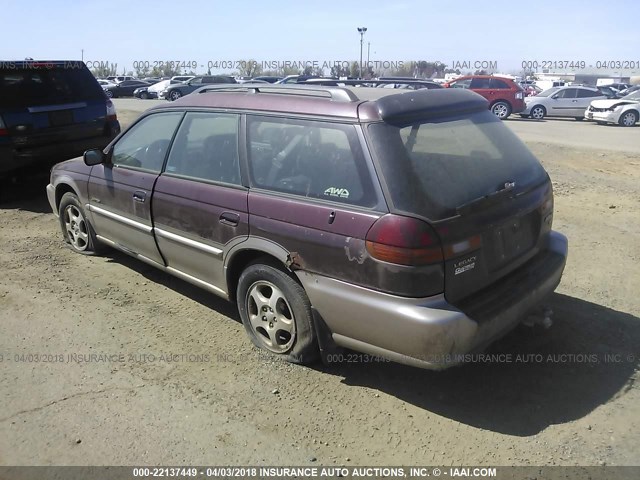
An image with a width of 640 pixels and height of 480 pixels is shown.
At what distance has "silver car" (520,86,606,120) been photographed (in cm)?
2286

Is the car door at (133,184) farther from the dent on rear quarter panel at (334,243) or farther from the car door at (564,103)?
the car door at (564,103)

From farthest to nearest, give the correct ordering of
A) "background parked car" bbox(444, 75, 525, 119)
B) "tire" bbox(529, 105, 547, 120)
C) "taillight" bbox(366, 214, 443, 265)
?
"tire" bbox(529, 105, 547, 120) < "background parked car" bbox(444, 75, 525, 119) < "taillight" bbox(366, 214, 443, 265)

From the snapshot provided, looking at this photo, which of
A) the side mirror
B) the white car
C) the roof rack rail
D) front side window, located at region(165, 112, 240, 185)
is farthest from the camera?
the white car

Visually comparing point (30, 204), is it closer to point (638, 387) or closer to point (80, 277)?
point (80, 277)

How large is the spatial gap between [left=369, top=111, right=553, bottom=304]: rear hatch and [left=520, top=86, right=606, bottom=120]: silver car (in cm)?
2121

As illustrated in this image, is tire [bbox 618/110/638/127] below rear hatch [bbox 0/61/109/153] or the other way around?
below

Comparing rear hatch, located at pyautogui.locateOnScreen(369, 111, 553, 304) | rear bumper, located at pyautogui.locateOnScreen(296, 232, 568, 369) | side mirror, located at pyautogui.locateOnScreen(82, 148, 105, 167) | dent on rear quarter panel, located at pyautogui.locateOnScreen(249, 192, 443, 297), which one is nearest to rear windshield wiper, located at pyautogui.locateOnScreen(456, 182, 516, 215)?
rear hatch, located at pyautogui.locateOnScreen(369, 111, 553, 304)

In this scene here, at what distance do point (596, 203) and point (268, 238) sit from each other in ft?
17.9

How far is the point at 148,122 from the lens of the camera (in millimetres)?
4629

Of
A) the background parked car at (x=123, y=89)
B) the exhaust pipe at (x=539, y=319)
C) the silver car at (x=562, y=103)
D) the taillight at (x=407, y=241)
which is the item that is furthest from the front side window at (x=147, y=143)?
the background parked car at (x=123, y=89)

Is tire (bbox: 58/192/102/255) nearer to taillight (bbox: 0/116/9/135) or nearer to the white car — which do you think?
taillight (bbox: 0/116/9/135)

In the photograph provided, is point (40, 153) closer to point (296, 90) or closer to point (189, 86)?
point (296, 90)

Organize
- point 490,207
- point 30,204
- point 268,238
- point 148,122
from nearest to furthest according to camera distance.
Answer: point 490,207 < point 268,238 < point 148,122 < point 30,204

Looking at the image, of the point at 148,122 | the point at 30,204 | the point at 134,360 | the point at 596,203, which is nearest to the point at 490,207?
the point at 134,360
